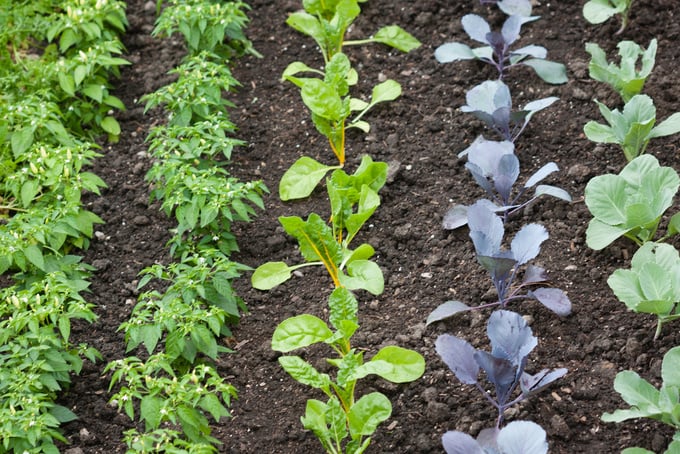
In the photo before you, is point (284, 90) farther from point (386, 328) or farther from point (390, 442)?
point (390, 442)

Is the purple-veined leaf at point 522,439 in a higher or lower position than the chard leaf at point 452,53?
lower

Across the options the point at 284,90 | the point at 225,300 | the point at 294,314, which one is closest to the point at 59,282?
the point at 225,300

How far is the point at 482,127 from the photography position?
488cm

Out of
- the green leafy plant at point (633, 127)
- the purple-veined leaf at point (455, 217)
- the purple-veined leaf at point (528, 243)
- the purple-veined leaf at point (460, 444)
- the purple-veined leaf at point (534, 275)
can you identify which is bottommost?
the purple-veined leaf at point (460, 444)

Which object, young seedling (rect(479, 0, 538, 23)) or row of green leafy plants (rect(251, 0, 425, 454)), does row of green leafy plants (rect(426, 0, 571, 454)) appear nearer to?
young seedling (rect(479, 0, 538, 23))

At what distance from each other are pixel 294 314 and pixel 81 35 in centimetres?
230

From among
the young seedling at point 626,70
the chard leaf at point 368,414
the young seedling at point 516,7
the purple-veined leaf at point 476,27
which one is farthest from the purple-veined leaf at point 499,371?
the young seedling at point 516,7

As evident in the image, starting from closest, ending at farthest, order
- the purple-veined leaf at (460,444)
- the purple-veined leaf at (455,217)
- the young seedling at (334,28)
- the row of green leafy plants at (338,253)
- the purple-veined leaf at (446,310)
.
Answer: the purple-veined leaf at (460,444) → the row of green leafy plants at (338,253) → the purple-veined leaf at (446,310) → the purple-veined leaf at (455,217) → the young seedling at (334,28)

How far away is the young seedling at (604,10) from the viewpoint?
500 centimetres

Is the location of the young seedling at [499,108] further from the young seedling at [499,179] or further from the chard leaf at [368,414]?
the chard leaf at [368,414]

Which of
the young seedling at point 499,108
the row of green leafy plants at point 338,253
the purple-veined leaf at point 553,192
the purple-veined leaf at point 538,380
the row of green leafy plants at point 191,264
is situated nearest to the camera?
the purple-veined leaf at point 538,380

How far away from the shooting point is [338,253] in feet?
13.3

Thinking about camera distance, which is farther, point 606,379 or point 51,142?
point 51,142

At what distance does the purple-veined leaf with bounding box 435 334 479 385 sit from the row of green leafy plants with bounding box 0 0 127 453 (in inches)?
57.5
